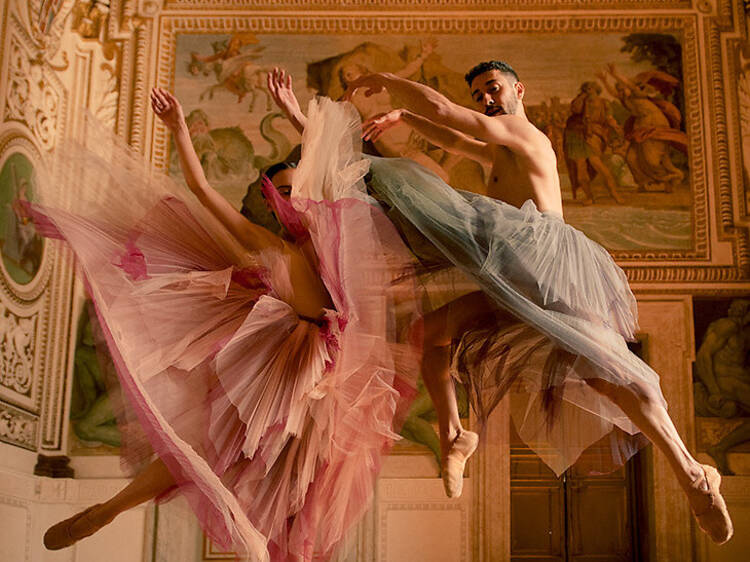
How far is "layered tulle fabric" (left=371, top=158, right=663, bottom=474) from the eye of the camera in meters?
3.12

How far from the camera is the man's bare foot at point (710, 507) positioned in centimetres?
305

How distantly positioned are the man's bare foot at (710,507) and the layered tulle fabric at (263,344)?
3.18ft

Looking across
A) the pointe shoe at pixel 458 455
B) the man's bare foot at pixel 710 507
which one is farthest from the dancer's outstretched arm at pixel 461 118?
the man's bare foot at pixel 710 507

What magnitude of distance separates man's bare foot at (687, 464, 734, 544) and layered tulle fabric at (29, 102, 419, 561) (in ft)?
3.18

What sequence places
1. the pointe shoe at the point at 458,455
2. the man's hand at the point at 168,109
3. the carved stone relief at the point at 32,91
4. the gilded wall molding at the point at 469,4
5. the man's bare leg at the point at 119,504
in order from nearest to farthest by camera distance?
1. the man's bare leg at the point at 119,504
2. the pointe shoe at the point at 458,455
3. the man's hand at the point at 168,109
4. the carved stone relief at the point at 32,91
5. the gilded wall molding at the point at 469,4

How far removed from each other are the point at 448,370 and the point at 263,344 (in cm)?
73

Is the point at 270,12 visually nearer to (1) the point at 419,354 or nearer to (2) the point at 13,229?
(2) the point at 13,229

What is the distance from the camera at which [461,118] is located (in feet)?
10.9

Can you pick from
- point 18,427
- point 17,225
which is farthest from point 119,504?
point 17,225

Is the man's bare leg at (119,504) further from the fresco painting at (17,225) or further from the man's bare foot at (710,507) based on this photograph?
the fresco painting at (17,225)

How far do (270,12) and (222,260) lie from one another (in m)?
5.51

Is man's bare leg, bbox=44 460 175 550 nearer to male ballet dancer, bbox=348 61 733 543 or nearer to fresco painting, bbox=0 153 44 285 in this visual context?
male ballet dancer, bbox=348 61 733 543

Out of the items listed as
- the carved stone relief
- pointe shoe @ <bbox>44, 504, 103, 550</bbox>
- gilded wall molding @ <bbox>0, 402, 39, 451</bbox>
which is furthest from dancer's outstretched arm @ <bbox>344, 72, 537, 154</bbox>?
gilded wall molding @ <bbox>0, 402, 39, 451</bbox>

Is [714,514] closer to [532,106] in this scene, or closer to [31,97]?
[532,106]
